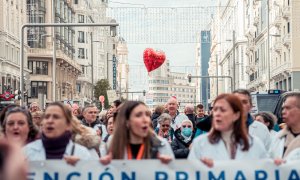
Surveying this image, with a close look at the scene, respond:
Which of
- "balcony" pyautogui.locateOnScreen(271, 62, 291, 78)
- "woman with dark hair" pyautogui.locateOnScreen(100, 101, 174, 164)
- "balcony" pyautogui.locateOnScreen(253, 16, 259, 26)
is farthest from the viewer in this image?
"balcony" pyautogui.locateOnScreen(253, 16, 259, 26)

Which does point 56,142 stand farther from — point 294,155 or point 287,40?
point 287,40

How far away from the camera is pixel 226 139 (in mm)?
5879

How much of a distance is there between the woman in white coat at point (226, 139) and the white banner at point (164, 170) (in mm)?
90

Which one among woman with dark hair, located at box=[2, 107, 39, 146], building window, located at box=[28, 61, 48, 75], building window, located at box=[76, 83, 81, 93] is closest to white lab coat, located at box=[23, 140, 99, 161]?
woman with dark hair, located at box=[2, 107, 39, 146]

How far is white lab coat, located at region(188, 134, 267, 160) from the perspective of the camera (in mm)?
5855

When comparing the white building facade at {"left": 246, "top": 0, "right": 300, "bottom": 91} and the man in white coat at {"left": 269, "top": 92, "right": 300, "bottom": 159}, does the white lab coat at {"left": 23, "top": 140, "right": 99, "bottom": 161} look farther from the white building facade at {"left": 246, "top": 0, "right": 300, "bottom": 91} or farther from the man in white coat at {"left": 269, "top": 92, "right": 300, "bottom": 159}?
the white building facade at {"left": 246, "top": 0, "right": 300, "bottom": 91}

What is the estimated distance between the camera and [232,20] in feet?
363

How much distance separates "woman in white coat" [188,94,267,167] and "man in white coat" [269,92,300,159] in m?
0.63

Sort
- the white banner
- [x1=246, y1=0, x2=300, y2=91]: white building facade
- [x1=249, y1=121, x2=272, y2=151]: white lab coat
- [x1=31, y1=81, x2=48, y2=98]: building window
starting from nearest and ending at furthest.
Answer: the white banner < [x1=249, y1=121, x2=272, y2=151]: white lab coat < [x1=246, y1=0, x2=300, y2=91]: white building facade < [x1=31, y1=81, x2=48, y2=98]: building window

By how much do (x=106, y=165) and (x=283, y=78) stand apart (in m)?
56.8

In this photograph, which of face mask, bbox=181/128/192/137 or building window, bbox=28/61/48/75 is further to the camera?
building window, bbox=28/61/48/75

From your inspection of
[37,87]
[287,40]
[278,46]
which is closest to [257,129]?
[287,40]

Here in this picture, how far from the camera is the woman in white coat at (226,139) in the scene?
230 inches

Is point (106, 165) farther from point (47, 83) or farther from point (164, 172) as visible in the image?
point (47, 83)
